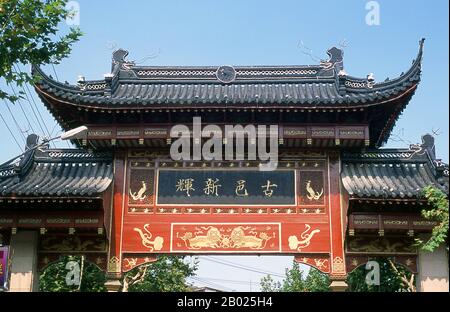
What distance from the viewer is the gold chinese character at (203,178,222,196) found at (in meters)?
15.1

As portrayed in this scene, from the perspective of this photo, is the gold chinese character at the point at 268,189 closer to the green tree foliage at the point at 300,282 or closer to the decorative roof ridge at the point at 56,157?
the decorative roof ridge at the point at 56,157

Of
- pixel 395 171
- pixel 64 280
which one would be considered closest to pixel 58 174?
pixel 395 171

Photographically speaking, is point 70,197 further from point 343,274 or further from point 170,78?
point 343,274

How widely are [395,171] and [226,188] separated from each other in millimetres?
4418

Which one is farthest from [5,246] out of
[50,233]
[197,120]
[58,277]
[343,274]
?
[58,277]

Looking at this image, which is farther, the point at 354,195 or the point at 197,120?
the point at 197,120

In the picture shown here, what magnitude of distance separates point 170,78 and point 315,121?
463cm

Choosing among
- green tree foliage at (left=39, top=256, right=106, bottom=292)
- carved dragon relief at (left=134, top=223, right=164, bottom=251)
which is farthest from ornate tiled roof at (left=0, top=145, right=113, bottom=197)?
green tree foliage at (left=39, top=256, right=106, bottom=292)

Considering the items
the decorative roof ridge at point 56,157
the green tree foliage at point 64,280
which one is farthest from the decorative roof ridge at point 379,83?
the green tree foliage at point 64,280

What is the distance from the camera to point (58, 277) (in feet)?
85.8
